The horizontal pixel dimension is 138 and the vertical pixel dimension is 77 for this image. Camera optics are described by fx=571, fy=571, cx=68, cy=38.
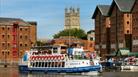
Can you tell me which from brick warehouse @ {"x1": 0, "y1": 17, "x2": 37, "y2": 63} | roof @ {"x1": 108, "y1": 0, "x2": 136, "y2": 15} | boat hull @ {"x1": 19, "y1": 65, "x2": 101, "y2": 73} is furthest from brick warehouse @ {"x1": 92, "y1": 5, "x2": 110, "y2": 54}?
boat hull @ {"x1": 19, "y1": 65, "x2": 101, "y2": 73}

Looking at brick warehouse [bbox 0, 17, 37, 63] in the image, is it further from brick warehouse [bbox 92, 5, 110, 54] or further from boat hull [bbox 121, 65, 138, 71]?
boat hull [bbox 121, 65, 138, 71]

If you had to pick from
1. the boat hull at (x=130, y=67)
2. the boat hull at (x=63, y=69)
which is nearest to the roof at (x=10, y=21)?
the boat hull at (x=130, y=67)

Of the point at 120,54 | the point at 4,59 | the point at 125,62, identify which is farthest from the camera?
the point at 4,59

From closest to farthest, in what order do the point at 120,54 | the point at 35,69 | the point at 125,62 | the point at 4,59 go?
A: 1. the point at 35,69
2. the point at 125,62
3. the point at 120,54
4. the point at 4,59

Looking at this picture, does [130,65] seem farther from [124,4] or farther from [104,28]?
[104,28]

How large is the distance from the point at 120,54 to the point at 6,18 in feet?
156

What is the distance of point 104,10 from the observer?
19700 cm

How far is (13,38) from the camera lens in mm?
195500

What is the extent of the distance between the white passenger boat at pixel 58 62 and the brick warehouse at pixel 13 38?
73409 millimetres

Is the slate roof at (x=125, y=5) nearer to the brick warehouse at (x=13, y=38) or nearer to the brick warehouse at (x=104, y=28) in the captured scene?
the brick warehouse at (x=104, y=28)

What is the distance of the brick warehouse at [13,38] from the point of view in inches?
7579

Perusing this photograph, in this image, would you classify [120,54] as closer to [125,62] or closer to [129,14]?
[129,14]

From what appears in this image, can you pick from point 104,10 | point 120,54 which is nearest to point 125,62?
point 120,54

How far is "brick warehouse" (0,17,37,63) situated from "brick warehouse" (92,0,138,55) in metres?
30.4
